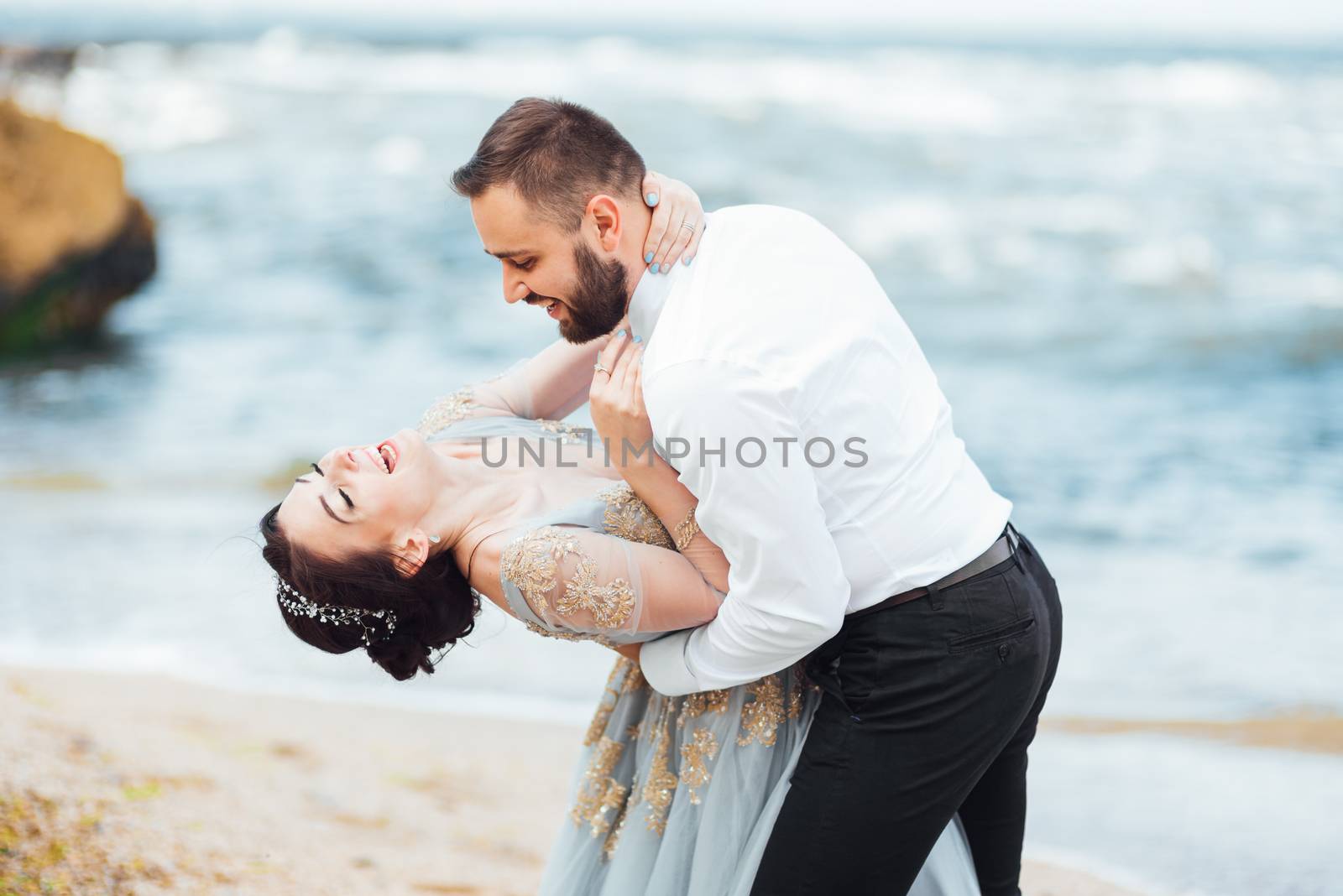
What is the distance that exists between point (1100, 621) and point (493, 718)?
3129mm

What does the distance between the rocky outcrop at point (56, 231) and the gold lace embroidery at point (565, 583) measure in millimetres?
10127

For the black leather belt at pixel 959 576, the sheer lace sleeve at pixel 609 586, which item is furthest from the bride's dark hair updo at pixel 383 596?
the black leather belt at pixel 959 576

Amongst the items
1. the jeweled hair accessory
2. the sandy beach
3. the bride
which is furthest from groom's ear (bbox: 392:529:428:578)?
the sandy beach

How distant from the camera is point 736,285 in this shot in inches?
79.4

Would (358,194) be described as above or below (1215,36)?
below

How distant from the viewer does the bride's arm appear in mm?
2102

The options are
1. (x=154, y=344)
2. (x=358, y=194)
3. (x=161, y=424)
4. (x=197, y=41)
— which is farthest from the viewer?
(x=197, y=41)

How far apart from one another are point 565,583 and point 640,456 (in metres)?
0.29

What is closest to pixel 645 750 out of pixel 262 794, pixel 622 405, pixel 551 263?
pixel 622 405

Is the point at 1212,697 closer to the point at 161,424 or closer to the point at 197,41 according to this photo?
the point at 161,424

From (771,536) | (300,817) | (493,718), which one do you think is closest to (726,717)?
(771,536)

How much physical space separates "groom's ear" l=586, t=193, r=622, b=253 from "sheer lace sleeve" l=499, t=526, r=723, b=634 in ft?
1.89

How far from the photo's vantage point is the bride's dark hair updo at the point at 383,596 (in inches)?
99.3

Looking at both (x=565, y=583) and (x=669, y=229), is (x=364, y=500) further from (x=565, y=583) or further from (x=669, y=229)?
(x=669, y=229)
